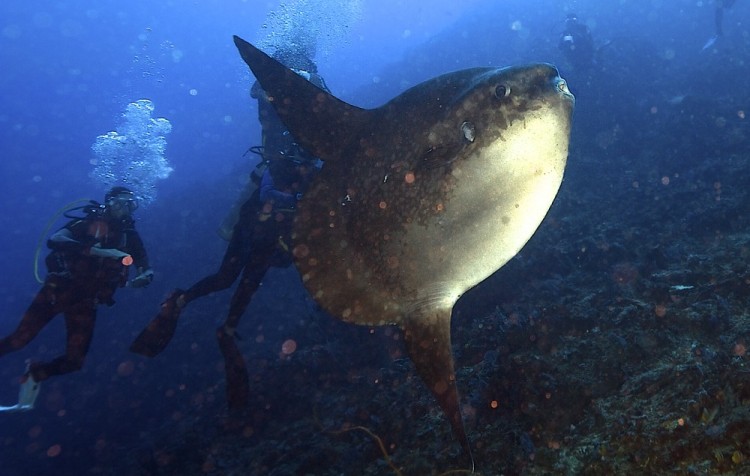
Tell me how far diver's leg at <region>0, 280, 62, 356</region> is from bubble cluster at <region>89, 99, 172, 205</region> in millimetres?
27567

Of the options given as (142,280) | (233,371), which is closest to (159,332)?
(233,371)

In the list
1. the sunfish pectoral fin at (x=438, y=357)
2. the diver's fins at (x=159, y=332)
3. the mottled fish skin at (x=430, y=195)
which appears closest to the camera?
the mottled fish skin at (x=430, y=195)

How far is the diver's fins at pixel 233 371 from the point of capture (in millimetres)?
4824

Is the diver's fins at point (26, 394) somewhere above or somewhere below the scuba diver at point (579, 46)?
below

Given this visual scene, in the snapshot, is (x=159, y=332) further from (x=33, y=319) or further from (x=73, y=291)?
(x=33, y=319)

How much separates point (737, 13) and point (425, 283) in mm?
38917

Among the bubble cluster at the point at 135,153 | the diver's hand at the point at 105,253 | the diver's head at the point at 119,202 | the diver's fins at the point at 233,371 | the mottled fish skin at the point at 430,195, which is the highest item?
the bubble cluster at the point at 135,153

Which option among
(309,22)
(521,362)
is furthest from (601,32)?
(521,362)

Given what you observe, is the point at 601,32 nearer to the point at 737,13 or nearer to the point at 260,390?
the point at 737,13

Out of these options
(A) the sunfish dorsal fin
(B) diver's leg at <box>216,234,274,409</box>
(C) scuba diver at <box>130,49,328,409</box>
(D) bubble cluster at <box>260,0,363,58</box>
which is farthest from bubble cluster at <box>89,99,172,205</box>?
(A) the sunfish dorsal fin

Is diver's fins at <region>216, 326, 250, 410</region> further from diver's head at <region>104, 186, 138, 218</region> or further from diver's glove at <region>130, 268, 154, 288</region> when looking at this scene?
diver's head at <region>104, 186, 138, 218</region>

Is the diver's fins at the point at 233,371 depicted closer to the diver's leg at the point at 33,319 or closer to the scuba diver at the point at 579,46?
the diver's leg at the point at 33,319

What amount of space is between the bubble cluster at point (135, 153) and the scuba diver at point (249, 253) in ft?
97.4

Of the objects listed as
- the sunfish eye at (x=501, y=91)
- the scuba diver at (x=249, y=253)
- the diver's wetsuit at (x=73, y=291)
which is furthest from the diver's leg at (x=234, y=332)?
the sunfish eye at (x=501, y=91)
